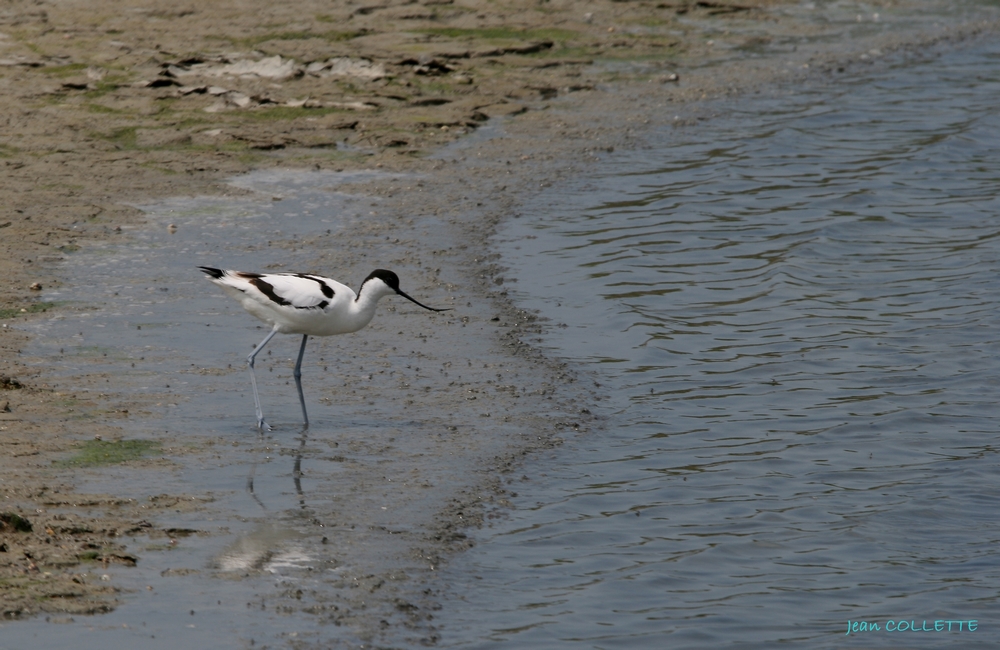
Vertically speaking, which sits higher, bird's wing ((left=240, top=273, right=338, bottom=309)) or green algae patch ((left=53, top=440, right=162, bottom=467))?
bird's wing ((left=240, top=273, right=338, bottom=309))

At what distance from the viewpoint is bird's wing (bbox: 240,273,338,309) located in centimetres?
697

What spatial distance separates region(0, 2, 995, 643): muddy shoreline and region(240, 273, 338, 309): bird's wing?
0.88 meters

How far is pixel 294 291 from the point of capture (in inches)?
275

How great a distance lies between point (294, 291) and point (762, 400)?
2854mm

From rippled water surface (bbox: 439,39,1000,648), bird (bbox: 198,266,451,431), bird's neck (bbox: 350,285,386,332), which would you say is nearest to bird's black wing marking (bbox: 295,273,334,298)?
bird (bbox: 198,266,451,431)

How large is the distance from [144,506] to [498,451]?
1874 mm

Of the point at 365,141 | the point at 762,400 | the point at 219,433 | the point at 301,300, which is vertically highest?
the point at 301,300

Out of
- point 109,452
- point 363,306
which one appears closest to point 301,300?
point 363,306

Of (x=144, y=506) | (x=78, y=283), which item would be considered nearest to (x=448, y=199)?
(x=78, y=283)

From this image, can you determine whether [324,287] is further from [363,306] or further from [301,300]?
[363,306]

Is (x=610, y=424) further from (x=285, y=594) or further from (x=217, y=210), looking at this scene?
(x=217, y=210)

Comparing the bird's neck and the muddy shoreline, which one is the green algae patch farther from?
the bird's neck

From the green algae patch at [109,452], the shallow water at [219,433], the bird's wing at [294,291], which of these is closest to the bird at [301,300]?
the bird's wing at [294,291]

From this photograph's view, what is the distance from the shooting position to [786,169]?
12.7 m
